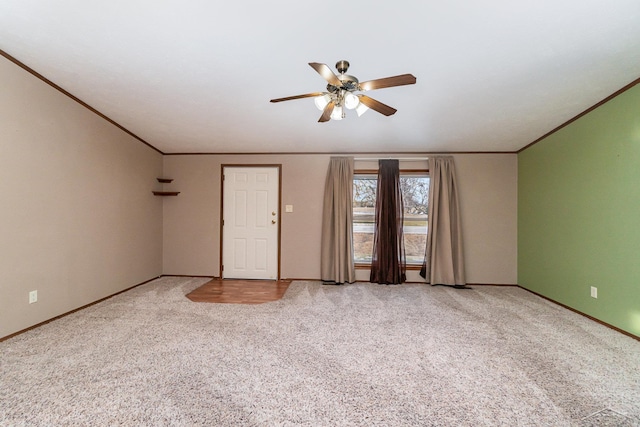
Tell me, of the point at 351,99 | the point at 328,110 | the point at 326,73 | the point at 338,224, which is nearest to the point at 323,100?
the point at 328,110

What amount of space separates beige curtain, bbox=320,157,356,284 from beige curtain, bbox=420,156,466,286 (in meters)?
1.28

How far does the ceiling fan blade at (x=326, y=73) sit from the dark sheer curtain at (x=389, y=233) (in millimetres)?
2738

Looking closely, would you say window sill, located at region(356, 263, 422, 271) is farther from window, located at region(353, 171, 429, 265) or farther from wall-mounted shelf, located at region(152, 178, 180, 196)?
wall-mounted shelf, located at region(152, 178, 180, 196)

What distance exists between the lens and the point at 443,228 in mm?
4277

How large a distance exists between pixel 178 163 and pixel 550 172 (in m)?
5.67

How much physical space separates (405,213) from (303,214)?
68.5 inches

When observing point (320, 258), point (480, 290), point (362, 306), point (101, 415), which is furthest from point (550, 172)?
point (101, 415)

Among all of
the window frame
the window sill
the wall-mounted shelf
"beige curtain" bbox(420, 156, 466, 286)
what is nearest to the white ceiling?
"beige curtain" bbox(420, 156, 466, 286)

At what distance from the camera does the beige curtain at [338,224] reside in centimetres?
439

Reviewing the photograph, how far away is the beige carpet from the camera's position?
4.95ft

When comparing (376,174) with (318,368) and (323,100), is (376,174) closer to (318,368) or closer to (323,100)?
(323,100)

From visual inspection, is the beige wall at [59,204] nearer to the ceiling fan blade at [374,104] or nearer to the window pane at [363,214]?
the ceiling fan blade at [374,104]

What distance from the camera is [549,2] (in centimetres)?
162

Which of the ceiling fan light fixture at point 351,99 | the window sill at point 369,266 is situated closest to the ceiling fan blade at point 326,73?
the ceiling fan light fixture at point 351,99
